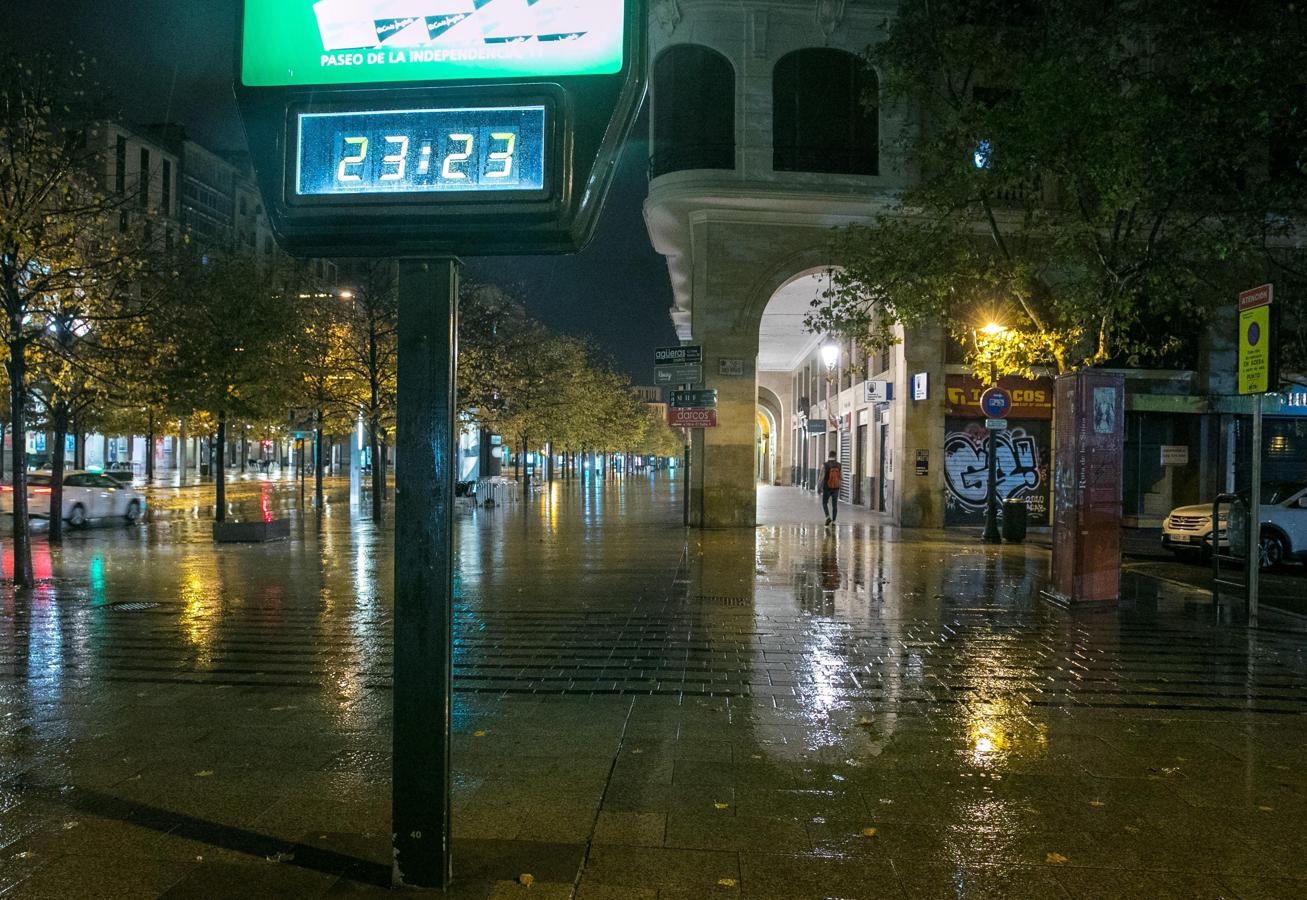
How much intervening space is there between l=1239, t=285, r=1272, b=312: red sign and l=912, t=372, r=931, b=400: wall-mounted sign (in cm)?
1298

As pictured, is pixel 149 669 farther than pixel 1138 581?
No

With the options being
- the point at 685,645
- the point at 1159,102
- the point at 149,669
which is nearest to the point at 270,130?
the point at 149,669

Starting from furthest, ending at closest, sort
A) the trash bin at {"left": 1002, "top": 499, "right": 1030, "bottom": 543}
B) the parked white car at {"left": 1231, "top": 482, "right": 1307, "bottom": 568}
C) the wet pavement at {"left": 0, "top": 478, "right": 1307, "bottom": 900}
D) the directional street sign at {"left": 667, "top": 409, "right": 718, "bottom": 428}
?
the directional street sign at {"left": 667, "top": 409, "right": 718, "bottom": 428}, the trash bin at {"left": 1002, "top": 499, "right": 1030, "bottom": 543}, the parked white car at {"left": 1231, "top": 482, "right": 1307, "bottom": 568}, the wet pavement at {"left": 0, "top": 478, "right": 1307, "bottom": 900}

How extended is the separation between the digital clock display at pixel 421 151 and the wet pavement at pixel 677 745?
8.79ft

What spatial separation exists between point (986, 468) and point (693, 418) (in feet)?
30.2

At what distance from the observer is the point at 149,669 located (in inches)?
297

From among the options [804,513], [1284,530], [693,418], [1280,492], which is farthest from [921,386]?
[1284,530]

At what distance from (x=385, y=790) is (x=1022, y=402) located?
23140 mm

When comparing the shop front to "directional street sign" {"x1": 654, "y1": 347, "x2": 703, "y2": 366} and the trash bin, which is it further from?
"directional street sign" {"x1": 654, "y1": 347, "x2": 703, "y2": 366}

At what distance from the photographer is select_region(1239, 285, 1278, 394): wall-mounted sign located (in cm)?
959

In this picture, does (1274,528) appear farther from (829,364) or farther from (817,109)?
(829,364)

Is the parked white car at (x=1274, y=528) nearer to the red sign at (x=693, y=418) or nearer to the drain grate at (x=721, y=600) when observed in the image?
the drain grate at (x=721, y=600)

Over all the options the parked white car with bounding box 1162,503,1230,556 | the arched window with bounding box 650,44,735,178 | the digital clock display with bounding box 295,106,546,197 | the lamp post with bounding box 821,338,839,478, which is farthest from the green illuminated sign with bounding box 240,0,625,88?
the lamp post with bounding box 821,338,839,478

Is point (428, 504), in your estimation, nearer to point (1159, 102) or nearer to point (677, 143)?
point (1159, 102)
